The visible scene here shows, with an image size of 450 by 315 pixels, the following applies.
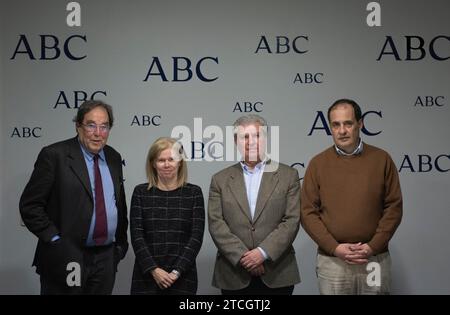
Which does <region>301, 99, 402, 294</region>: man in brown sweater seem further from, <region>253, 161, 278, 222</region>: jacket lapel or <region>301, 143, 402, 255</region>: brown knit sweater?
<region>253, 161, 278, 222</region>: jacket lapel

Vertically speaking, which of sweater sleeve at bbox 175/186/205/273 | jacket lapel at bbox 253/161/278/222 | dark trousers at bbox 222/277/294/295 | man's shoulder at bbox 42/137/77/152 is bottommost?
dark trousers at bbox 222/277/294/295

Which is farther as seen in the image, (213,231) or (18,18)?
(18,18)

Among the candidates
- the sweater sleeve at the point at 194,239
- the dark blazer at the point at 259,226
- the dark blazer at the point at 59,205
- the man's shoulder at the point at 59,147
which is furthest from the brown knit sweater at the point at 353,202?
the man's shoulder at the point at 59,147

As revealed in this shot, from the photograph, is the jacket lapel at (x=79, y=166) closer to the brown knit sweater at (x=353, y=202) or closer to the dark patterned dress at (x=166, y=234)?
the dark patterned dress at (x=166, y=234)

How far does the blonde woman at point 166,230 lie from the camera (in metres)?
3.19

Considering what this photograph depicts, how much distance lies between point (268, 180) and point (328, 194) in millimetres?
345

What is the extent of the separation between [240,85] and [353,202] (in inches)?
56.8

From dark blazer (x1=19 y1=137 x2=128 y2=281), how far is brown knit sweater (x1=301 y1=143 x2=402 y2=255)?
4.10ft

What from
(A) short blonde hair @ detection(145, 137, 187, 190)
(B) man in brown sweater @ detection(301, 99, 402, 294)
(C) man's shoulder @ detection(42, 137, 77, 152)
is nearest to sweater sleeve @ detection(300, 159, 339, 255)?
(B) man in brown sweater @ detection(301, 99, 402, 294)

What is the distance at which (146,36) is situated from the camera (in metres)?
4.24

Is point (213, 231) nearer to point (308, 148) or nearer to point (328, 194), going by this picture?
point (328, 194)

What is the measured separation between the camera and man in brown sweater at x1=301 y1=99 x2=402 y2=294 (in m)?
3.19
